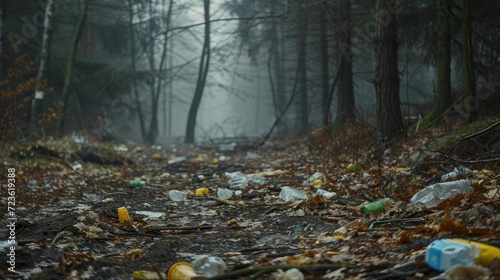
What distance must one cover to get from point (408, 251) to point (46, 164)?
7590 millimetres

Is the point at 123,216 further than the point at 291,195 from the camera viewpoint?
No

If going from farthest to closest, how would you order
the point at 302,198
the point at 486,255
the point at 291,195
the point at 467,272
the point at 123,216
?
the point at 291,195 → the point at 302,198 → the point at 123,216 → the point at 486,255 → the point at 467,272

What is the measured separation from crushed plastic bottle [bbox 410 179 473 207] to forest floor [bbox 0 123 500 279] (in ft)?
0.31

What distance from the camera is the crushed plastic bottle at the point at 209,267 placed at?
3.32 meters

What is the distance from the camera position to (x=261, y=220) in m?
5.44

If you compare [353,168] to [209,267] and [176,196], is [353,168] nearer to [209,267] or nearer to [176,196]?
[176,196]

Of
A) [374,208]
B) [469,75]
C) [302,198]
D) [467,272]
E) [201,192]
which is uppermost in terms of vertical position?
[469,75]

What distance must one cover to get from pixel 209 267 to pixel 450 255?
1.49 m

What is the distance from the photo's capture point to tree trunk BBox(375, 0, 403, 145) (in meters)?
8.45

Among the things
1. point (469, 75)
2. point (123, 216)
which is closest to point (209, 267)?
point (123, 216)

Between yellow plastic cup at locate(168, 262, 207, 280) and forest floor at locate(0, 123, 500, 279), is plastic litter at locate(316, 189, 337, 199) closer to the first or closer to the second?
forest floor at locate(0, 123, 500, 279)

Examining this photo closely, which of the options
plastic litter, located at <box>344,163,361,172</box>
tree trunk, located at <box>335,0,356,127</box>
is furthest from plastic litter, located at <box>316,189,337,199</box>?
tree trunk, located at <box>335,0,356,127</box>

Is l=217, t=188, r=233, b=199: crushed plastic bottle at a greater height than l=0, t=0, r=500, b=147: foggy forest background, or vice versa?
l=0, t=0, r=500, b=147: foggy forest background

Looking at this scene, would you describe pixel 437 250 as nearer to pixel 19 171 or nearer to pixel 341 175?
pixel 341 175
